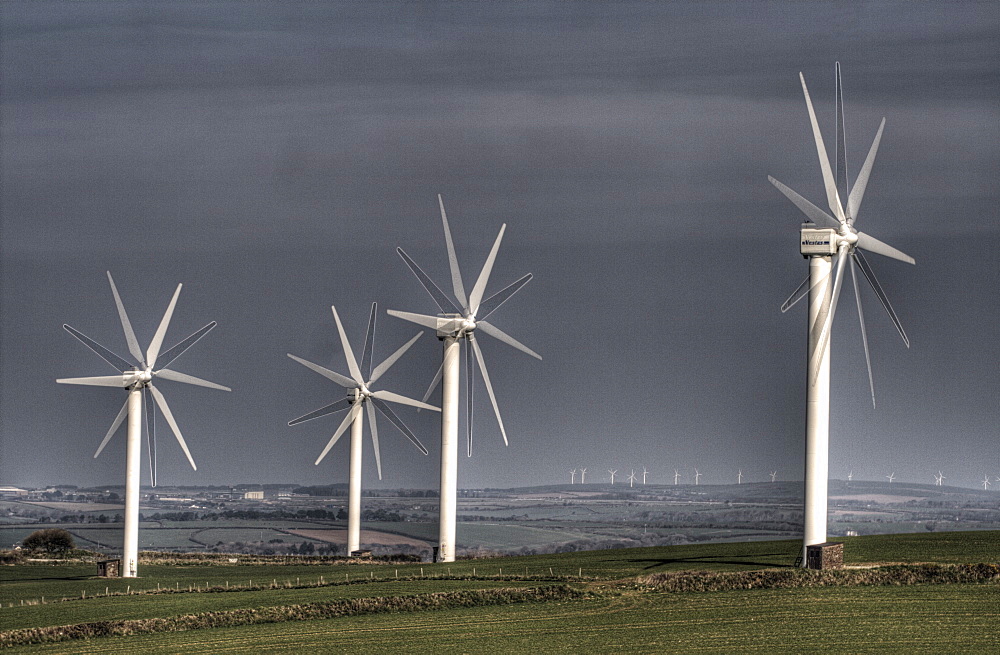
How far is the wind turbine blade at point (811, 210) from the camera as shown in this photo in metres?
61.3

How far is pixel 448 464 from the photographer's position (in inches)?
3366

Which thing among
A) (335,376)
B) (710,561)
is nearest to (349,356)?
(335,376)

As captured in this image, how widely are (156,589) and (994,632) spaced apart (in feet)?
148

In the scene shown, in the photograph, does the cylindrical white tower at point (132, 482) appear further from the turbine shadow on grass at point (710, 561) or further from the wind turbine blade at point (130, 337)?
the turbine shadow on grass at point (710, 561)

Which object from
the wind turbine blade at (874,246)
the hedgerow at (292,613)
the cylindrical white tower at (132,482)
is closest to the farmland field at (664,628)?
the hedgerow at (292,613)

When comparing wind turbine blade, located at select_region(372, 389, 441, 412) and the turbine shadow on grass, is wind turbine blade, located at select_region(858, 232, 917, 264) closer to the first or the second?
the turbine shadow on grass

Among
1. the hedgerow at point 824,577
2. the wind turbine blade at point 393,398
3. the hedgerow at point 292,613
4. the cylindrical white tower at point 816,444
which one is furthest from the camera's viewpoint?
the wind turbine blade at point 393,398

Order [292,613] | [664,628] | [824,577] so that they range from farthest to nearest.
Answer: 1. [292,613]
2. [824,577]
3. [664,628]

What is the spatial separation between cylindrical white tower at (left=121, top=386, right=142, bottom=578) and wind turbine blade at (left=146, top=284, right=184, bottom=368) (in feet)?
7.12

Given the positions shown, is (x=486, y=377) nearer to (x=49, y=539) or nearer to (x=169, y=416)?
(x=169, y=416)

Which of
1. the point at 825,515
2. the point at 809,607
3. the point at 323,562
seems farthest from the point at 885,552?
the point at 323,562

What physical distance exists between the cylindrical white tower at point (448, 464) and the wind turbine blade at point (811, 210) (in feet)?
102

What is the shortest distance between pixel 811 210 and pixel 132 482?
4884cm

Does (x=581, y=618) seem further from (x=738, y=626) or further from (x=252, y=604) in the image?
(x=252, y=604)
